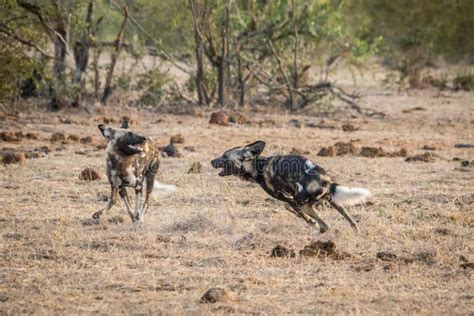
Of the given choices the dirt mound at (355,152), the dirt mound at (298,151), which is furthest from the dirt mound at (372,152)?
the dirt mound at (298,151)

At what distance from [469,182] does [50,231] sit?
600 centimetres

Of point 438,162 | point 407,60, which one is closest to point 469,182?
point 438,162

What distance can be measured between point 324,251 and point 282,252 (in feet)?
1.21

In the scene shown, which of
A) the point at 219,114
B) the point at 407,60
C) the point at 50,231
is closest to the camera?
the point at 50,231

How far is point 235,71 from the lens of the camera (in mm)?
21531

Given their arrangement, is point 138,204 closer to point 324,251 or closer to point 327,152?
point 324,251

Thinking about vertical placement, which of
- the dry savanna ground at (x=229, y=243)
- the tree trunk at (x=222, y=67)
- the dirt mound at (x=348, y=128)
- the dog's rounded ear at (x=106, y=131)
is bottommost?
the dry savanna ground at (x=229, y=243)

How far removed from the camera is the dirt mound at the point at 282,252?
802 cm

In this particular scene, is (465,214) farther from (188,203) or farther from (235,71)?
(235,71)

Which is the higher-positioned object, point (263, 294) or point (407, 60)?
point (407, 60)

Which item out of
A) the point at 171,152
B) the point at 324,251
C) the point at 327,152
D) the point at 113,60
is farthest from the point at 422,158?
the point at 113,60

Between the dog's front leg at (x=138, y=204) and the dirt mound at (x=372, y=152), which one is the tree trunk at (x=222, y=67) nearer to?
the dirt mound at (x=372, y=152)

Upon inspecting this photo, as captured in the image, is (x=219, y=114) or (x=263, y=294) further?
(x=219, y=114)

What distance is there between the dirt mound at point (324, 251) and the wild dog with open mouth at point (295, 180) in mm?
779
